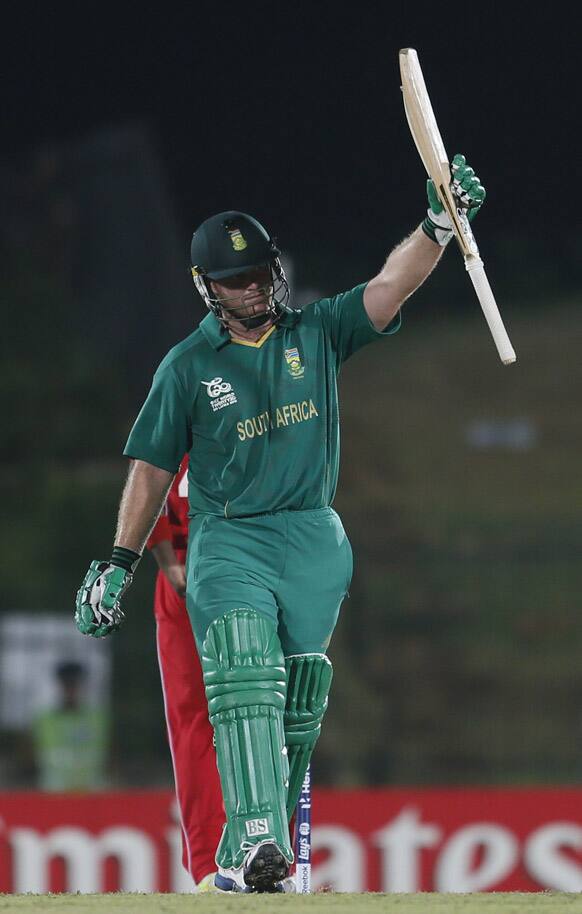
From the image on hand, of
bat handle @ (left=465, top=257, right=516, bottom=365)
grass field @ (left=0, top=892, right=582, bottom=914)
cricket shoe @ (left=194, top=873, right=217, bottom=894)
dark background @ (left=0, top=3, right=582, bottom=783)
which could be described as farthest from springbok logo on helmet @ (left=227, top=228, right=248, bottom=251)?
dark background @ (left=0, top=3, right=582, bottom=783)

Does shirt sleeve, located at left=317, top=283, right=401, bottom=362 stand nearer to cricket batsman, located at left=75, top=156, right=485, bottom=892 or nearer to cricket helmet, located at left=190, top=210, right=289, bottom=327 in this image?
cricket batsman, located at left=75, top=156, right=485, bottom=892

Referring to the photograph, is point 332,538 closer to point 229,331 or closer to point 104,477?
point 229,331

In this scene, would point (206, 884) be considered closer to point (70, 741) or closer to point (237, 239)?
point (237, 239)

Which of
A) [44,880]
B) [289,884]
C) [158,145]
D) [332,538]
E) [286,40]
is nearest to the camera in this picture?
[289,884]

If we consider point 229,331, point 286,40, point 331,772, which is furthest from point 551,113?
point 229,331

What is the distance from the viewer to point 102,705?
1172cm

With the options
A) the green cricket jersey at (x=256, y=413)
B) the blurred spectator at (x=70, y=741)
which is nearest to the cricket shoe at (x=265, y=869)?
the green cricket jersey at (x=256, y=413)

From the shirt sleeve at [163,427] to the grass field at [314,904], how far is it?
1.14 metres

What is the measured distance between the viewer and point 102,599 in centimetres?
434

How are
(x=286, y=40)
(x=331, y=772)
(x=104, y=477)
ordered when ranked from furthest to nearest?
(x=286, y=40)
(x=104, y=477)
(x=331, y=772)

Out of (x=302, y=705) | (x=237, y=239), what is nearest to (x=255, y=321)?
(x=237, y=239)

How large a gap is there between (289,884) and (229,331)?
1.35 meters

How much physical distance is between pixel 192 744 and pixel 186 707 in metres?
0.11

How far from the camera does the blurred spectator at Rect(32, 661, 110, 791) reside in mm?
11102
